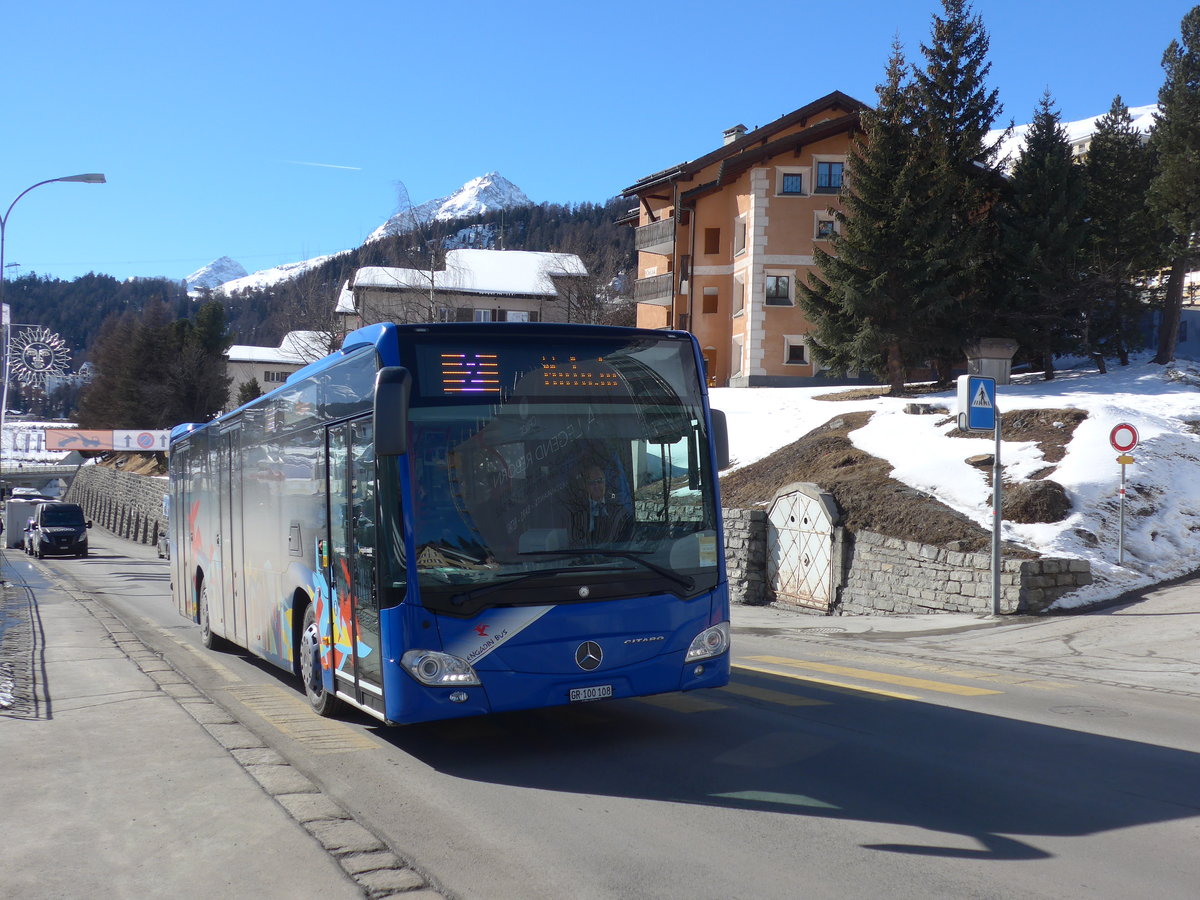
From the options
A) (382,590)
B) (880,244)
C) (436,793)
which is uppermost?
(880,244)

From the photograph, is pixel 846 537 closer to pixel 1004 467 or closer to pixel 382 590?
pixel 1004 467

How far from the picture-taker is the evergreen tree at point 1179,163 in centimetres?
2916

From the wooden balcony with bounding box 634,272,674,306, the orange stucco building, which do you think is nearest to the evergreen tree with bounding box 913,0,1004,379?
the orange stucco building

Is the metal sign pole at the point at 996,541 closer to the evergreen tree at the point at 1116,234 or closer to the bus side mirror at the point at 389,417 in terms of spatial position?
the bus side mirror at the point at 389,417

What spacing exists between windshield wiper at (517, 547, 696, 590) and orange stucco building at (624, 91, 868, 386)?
114 ft

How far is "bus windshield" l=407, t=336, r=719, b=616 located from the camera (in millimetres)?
7152

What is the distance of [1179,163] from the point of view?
29.2 m

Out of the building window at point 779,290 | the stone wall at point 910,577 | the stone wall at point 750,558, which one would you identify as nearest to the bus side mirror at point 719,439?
the stone wall at point 910,577

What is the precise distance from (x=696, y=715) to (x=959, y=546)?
34.8ft

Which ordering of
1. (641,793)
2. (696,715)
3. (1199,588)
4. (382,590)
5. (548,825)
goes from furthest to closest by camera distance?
(1199,588)
(696,715)
(382,590)
(641,793)
(548,825)

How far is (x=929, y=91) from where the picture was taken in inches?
1352

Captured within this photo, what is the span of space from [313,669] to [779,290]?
39444 millimetres

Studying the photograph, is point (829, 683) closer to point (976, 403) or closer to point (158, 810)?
point (158, 810)

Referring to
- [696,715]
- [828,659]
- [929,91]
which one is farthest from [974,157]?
[696,715]
